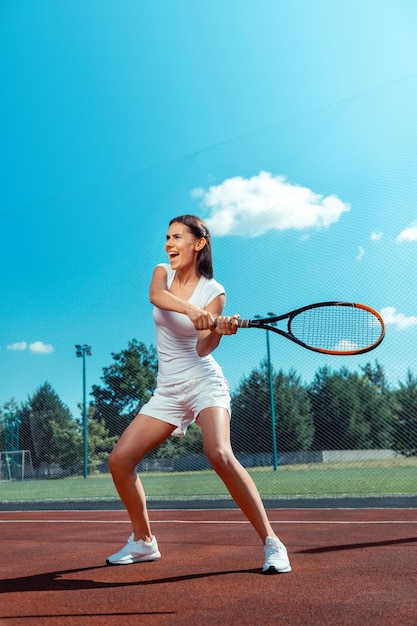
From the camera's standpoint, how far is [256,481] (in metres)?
13.2

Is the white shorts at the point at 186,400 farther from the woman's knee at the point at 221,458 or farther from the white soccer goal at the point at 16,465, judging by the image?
the white soccer goal at the point at 16,465

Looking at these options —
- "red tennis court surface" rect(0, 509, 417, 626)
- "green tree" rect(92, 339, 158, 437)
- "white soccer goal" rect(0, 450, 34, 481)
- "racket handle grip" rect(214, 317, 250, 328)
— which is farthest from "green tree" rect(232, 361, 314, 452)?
"racket handle grip" rect(214, 317, 250, 328)

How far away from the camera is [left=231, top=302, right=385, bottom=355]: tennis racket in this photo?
3352mm

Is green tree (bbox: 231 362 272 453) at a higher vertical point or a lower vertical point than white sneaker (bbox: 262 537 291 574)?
higher

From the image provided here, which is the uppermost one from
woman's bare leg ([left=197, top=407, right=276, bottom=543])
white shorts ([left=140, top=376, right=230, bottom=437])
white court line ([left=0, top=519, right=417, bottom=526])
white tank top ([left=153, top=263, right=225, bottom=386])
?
white tank top ([left=153, top=263, right=225, bottom=386])

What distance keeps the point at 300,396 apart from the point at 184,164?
6.56 m

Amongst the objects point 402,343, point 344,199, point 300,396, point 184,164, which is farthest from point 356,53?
point 300,396

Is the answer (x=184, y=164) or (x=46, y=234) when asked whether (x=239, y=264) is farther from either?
(x=46, y=234)

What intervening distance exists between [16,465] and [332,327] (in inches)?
501

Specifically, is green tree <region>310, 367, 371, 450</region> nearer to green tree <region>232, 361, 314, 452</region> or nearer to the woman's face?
green tree <region>232, 361, 314, 452</region>

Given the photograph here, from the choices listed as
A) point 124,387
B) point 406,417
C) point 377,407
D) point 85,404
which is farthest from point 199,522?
point 377,407

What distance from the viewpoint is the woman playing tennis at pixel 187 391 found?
3.02 metres

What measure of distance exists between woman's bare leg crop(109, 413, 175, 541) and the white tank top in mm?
197

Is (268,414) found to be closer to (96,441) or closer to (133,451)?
(96,441)
